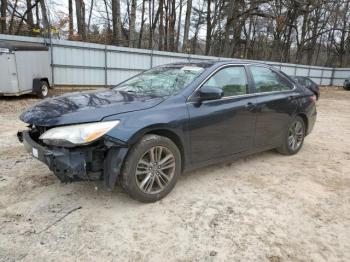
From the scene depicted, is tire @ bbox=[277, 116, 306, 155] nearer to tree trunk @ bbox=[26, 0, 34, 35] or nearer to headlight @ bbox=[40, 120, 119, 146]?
headlight @ bbox=[40, 120, 119, 146]

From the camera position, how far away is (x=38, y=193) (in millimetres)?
3584

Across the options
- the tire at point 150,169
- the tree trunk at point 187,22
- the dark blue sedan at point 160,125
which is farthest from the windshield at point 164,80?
the tree trunk at point 187,22

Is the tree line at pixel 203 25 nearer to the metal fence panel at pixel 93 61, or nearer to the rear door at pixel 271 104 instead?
the metal fence panel at pixel 93 61

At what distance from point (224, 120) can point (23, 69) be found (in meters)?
8.40

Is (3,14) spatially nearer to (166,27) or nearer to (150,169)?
(166,27)

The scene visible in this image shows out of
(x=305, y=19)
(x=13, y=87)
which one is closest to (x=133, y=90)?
(x=13, y=87)

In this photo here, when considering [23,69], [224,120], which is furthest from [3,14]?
[224,120]

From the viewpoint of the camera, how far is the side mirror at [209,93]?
372cm

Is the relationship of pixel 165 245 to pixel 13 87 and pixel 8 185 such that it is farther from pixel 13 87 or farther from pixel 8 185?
pixel 13 87

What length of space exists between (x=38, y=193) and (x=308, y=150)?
4624mm

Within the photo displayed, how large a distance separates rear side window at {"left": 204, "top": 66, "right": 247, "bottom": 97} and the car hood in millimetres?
913

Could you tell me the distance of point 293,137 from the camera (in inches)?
215

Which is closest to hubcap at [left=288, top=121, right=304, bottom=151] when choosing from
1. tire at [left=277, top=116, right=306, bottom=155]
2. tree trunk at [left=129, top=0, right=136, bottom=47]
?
tire at [left=277, top=116, right=306, bottom=155]

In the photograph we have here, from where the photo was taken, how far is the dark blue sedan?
3.06m
